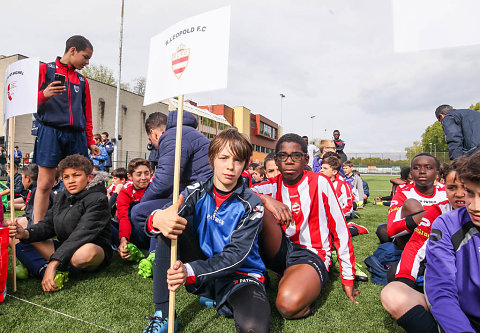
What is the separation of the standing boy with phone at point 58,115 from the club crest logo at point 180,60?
2.15 meters

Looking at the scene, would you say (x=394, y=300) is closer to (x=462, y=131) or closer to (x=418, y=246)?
(x=418, y=246)

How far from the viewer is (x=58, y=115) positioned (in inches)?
141

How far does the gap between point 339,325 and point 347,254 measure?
0.63 meters

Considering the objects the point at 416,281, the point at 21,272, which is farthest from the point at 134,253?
the point at 416,281

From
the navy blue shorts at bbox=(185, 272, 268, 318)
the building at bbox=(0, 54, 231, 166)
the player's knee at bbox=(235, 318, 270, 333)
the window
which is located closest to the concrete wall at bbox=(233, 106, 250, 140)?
the window

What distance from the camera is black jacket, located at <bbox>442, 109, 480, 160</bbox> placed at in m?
4.54

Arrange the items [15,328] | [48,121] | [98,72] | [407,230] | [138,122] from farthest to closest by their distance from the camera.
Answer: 1. [98,72]
2. [138,122]
3. [48,121]
4. [407,230]
5. [15,328]

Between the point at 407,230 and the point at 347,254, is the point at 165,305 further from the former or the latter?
the point at 407,230

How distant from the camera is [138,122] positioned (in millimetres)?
32812

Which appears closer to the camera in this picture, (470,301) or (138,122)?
(470,301)

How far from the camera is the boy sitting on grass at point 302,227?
2.42m

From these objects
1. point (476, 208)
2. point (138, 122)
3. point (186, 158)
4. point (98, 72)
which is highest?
point (98, 72)

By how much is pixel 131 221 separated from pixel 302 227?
2050 mm

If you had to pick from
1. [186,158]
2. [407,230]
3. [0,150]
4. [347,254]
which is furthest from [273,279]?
[0,150]
